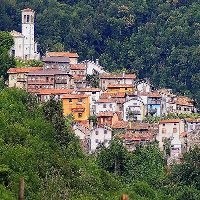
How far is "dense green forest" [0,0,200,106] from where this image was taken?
302 ft

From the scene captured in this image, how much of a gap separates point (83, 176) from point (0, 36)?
23.1 meters

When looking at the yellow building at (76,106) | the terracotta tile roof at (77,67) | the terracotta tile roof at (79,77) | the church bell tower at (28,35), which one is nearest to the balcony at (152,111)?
the yellow building at (76,106)

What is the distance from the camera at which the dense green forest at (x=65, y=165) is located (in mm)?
45500

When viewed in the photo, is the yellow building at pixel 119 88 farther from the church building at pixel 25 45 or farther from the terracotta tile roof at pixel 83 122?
the church building at pixel 25 45

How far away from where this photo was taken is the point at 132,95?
66062 millimetres

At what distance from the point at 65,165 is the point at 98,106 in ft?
49.7

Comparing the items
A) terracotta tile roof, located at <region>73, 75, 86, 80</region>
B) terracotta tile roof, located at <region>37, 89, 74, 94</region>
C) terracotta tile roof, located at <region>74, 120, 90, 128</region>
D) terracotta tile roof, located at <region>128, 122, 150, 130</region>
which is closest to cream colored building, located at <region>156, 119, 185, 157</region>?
terracotta tile roof, located at <region>128, 122, 150, 130</region>

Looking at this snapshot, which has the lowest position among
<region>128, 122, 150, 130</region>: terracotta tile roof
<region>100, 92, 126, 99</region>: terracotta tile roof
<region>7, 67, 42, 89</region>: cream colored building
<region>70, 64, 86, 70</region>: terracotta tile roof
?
<region>128, 122, 150, 130</region>: terracotta tile roof

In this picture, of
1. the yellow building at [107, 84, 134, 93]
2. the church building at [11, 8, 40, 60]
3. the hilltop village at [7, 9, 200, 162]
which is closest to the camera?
the hilltop village at [7, 9, 200, 162]

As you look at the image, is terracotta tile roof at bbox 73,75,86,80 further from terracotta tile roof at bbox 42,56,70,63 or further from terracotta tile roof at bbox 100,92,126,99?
terracotta tile roof at bbox 100,92,126,99

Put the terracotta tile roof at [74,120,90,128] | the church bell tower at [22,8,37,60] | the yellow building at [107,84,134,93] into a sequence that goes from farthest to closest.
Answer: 1. the church bell tower at [22,8,37,60]
2. the yellow building at [107,84,134,93]
3. the terracotta tile roof at [74,120,90,128]

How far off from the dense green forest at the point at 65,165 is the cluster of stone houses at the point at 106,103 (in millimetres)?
1333

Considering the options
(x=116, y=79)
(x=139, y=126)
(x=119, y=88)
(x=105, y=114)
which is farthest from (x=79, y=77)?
(x=139, y=126)

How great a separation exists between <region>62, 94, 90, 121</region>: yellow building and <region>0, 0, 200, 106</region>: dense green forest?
2362cm
